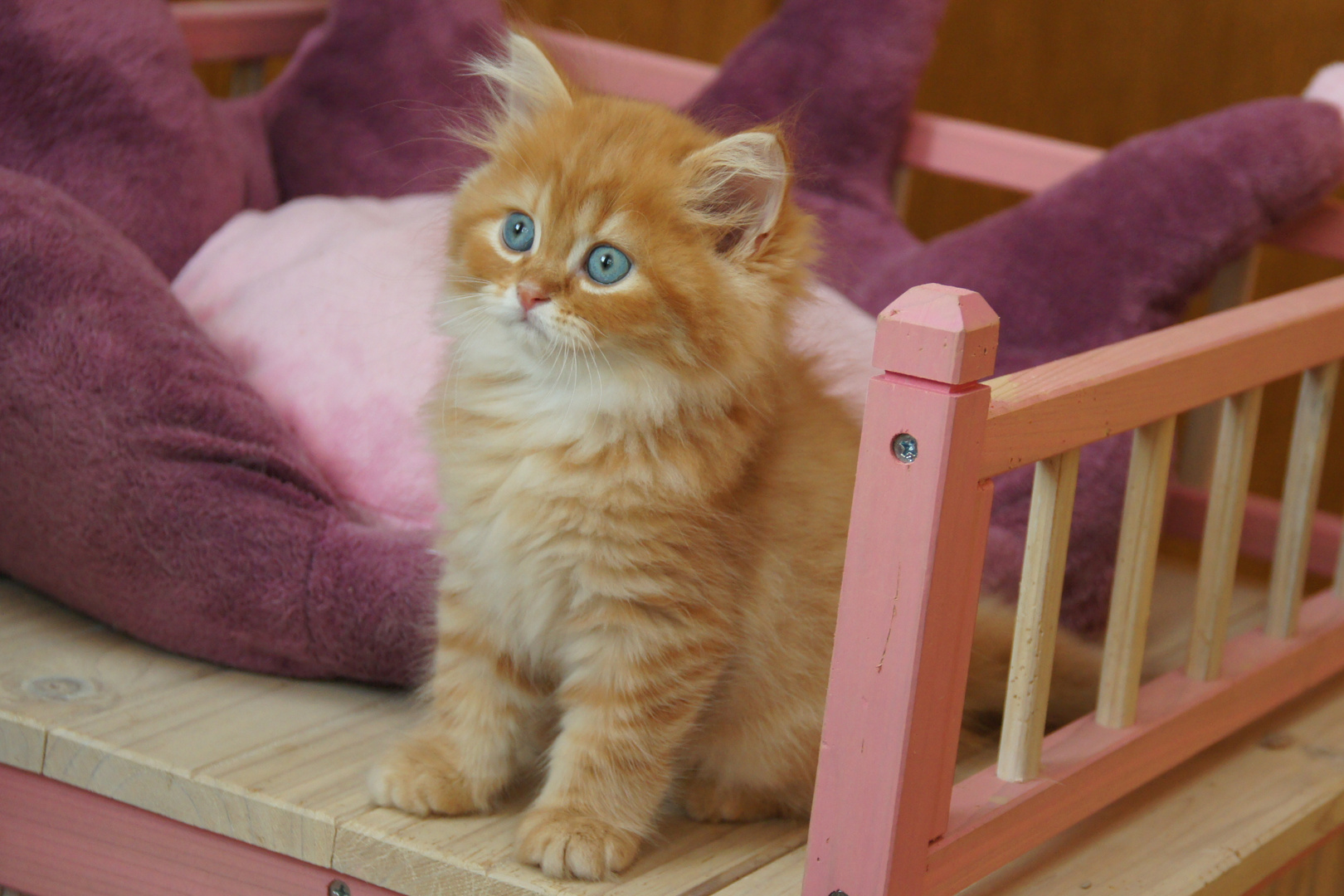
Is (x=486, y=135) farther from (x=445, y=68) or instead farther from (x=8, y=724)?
(x=445, y=68)

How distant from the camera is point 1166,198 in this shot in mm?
1815

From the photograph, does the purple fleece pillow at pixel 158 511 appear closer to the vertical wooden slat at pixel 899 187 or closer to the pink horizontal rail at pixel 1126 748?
the pink horizontal rail at pixel 1126 748

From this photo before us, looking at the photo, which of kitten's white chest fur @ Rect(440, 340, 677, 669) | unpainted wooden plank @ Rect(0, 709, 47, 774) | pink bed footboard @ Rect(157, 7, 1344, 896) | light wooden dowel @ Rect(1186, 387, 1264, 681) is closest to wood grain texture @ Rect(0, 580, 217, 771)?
unpainted wooden plank @ Rect(0, 709, 47, 774)

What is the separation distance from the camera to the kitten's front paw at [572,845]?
1.12 m

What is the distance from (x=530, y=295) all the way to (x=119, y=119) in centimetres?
102

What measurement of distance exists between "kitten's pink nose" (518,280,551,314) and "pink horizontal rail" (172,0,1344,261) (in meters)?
0.88

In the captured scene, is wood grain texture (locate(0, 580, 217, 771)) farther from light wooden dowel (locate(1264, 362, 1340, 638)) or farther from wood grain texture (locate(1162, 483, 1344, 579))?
wood grain texture (locate(1162, 483, 1344, 579))

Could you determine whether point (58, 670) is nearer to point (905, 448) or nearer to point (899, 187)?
point (905, 448)

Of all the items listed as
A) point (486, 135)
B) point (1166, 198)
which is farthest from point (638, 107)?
point (1166, 198)

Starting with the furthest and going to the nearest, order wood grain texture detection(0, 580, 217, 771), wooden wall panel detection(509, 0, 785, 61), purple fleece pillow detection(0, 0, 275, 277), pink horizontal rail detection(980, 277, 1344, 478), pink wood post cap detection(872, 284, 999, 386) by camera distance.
Result: wooden wall panel detection(509, 0, 785, 61), purple fleece pillow detection(0, 0, 275, 277), wood grain texture detection(0, 580, 217, 771), pink horizontal rail detection(980, 277, 1344, 478), pink wood post cap detection(872, 284, 999, 386)

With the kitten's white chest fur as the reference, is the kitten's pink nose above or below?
above

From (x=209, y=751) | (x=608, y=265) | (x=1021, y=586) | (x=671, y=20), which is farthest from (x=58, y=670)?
(x=671, y=20)

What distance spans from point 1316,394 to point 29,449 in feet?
4.36

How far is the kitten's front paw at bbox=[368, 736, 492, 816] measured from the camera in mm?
1205
